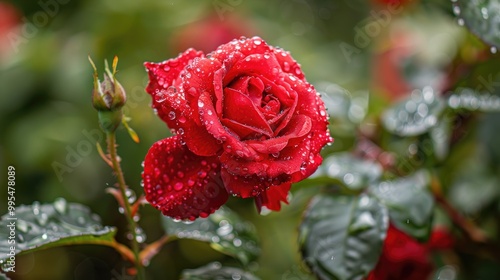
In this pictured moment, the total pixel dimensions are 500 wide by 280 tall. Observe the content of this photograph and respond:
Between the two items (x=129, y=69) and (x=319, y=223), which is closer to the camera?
(x=319, y=223)

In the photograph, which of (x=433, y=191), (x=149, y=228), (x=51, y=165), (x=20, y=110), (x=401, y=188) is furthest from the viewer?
(x=20, y=110)

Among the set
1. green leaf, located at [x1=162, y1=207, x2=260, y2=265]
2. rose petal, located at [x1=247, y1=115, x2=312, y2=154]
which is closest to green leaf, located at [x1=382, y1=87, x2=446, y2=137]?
green leaf, located at [x1=162, y1=207, x2=260, y2=265]

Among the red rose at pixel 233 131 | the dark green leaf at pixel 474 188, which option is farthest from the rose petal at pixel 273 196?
the dark green leaf at pixel 474 188

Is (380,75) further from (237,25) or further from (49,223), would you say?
(49,223)

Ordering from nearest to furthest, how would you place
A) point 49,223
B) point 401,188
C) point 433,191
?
point 49,223 < point 401,188 < point 433,191

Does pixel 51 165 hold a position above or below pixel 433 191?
below

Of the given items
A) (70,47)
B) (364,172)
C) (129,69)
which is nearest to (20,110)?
(70,47)

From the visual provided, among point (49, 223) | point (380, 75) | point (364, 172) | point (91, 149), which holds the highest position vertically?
point (49, 223)

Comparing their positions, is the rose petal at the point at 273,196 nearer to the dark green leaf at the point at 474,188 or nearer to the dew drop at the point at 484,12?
the dew drop at the point at 484,12
